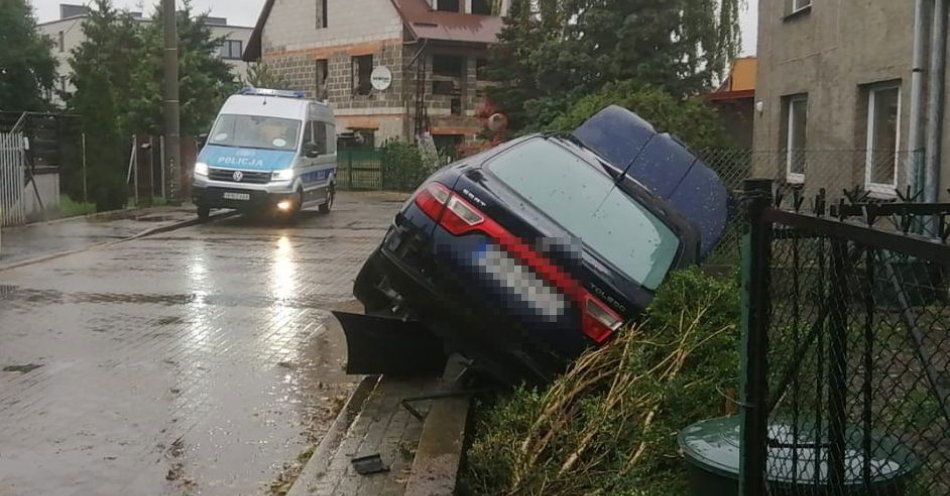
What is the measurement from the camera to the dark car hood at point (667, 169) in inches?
328

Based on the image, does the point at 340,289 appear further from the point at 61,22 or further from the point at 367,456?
the point at 61,22

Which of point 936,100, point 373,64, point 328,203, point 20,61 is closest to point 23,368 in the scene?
point 936,100

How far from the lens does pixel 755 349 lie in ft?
12.0

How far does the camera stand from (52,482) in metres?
5.52

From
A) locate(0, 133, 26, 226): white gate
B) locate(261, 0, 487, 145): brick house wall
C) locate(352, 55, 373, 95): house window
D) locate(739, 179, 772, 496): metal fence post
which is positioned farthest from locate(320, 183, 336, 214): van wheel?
locate(739, 179, 772, 496): metal fence post

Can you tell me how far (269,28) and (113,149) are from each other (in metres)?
27.1

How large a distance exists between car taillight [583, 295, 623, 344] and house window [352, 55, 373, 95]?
37809mm

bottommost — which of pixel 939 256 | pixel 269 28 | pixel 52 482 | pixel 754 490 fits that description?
pixel 52 482

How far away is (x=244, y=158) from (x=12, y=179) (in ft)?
13.8

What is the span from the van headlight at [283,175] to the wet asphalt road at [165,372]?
5.75m

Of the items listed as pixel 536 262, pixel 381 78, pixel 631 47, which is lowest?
pixel 536 262

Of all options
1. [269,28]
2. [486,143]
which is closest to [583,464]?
[486,143]

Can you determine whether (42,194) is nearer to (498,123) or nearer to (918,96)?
(498,123)

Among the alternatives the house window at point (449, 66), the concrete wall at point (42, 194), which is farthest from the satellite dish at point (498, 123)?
the house window at point (449, 66)
